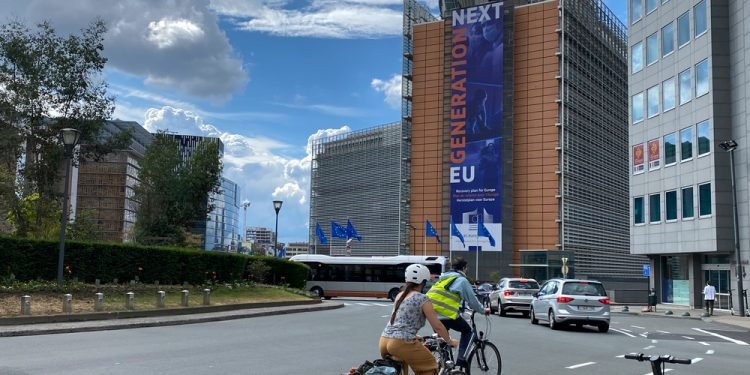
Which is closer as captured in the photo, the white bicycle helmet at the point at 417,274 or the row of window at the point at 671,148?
the white bicycle helmet at the point at 417,274

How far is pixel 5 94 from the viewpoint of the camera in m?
32.3

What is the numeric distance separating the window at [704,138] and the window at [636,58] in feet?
29.7

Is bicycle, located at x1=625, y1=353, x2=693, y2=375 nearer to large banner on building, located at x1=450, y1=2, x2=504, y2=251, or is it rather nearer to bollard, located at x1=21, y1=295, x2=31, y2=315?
bollard, located at x1=21, y1=295, x2=31, y2=315

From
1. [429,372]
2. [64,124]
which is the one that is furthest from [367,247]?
[429,372]

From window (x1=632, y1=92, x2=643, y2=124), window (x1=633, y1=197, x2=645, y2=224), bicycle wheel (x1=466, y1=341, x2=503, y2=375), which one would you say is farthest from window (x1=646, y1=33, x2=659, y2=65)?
bicycle wheel (x1=466, y1=341, x2=503, y2=375)

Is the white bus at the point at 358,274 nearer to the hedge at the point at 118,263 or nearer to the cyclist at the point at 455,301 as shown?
the hedge at the point at 118,263

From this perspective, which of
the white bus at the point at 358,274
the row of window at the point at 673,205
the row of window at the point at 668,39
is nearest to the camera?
the row of window at the point at 673,205

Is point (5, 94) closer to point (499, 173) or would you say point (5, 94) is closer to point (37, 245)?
point (37, 245)

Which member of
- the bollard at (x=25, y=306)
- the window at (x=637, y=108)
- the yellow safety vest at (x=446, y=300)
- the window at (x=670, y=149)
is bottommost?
the bollard at (x=25, y=306)

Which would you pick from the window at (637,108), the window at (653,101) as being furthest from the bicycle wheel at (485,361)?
the window at (637,108)

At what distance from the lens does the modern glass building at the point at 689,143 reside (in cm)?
4016

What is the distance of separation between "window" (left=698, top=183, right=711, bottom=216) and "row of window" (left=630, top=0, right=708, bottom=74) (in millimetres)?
9336

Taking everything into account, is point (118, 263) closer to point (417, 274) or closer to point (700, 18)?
point (417, 274)

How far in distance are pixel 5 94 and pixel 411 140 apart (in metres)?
66.4
